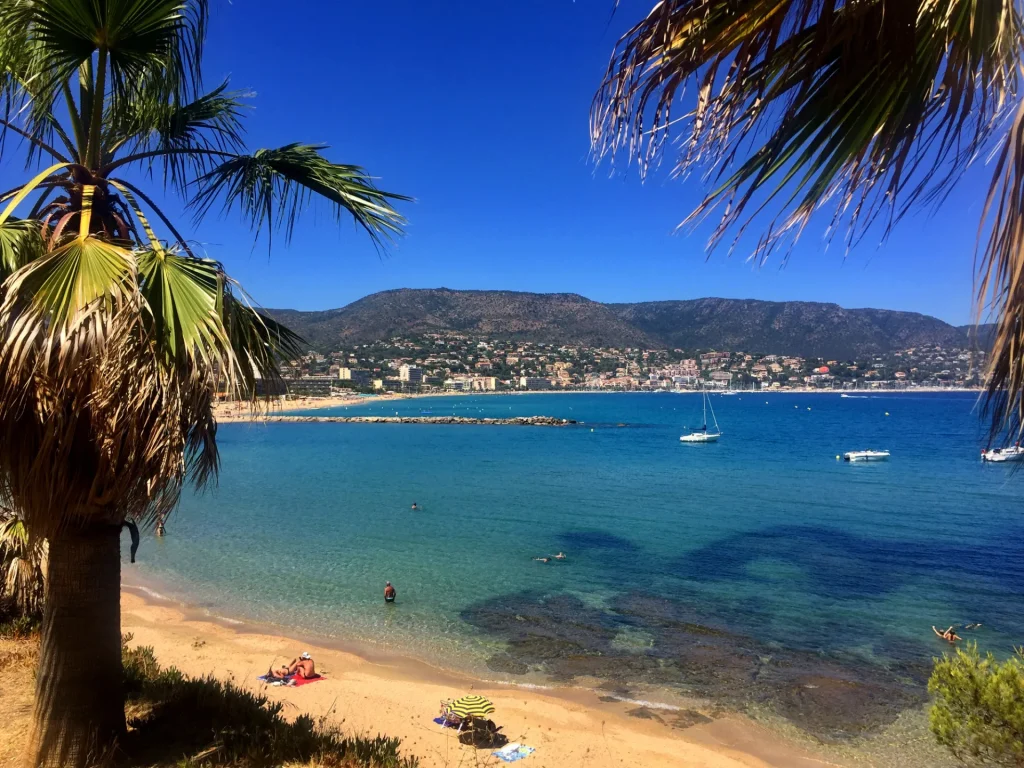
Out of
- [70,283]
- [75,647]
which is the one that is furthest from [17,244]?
[75,647]

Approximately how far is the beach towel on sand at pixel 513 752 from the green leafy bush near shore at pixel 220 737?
4037 millimetres

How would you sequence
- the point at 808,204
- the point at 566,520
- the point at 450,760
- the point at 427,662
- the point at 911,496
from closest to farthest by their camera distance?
the point at 808,204, the point at 450,760, the point at 427,662, the point at 566,520, the point at 911,496

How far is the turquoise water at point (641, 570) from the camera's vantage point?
13641mm

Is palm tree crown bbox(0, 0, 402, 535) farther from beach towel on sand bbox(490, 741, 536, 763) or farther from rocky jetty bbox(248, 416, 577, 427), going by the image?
rocky jetty bbox(248, 416, 577, 427)

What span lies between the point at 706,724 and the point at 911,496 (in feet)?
106

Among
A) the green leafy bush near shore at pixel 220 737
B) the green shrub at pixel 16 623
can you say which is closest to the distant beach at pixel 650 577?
the green shrub at pixel 16 623

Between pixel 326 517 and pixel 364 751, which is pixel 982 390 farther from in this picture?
pixel 326 517

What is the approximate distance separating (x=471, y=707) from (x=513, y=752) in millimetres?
1006

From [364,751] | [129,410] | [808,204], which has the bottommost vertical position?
[364,751]

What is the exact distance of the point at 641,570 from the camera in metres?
20.8

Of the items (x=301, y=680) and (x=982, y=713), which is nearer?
(x=982, y=713)

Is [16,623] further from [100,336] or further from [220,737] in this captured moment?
[100,336]

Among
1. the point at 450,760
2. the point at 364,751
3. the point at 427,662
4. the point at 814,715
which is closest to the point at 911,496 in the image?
the point at 814,715

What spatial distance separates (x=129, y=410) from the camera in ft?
11.3
